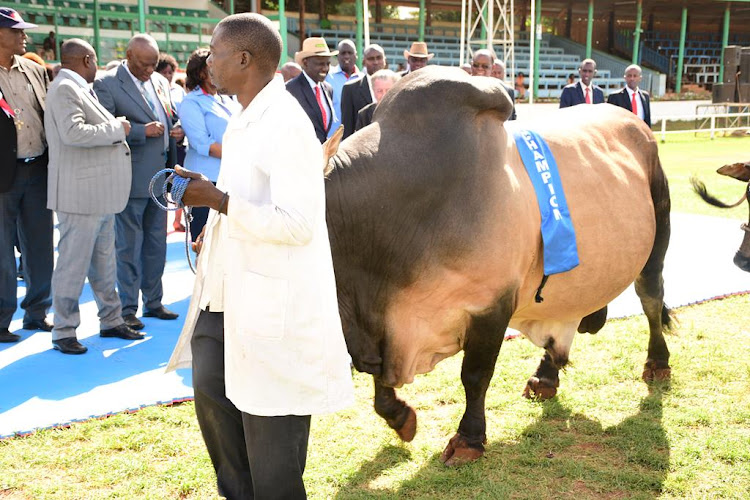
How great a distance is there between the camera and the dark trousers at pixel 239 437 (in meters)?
2.63

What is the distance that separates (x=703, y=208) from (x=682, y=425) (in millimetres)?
8099

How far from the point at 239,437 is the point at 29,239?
377 cm

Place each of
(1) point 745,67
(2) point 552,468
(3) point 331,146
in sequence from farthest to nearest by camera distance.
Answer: (1) point 745,67 < (2) point 552,468 < (3) point 331,146

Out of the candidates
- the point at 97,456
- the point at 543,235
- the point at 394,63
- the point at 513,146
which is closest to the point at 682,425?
the point at 543,235

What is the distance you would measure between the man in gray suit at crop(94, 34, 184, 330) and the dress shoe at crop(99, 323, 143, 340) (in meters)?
0.19

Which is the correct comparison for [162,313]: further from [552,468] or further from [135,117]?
[552,468]

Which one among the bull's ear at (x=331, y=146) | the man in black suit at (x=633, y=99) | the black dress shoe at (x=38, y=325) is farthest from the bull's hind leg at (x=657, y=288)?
the man in black suit at (x=633, y=99)

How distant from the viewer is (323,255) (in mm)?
2623

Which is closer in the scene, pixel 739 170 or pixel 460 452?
pixel 460 452

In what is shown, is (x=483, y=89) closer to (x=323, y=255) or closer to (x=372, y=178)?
(x=372, y=178)

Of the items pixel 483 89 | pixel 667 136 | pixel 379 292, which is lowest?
pixel 667 136

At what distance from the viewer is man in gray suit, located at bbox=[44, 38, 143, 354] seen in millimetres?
5348

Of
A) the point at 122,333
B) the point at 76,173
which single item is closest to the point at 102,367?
the point at 122,333

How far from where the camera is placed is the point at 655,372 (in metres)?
5.17
